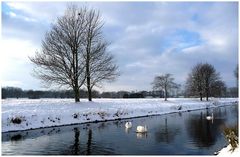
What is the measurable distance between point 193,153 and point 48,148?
764cm

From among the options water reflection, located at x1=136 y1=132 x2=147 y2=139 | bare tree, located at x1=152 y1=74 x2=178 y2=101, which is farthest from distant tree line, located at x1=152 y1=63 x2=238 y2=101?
water reflection, located at x1=136 y1=132 x2=147 y2=139

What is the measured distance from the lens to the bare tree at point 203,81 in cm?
8461

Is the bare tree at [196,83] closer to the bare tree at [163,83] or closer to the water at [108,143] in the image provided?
the bare tree at [163,83]

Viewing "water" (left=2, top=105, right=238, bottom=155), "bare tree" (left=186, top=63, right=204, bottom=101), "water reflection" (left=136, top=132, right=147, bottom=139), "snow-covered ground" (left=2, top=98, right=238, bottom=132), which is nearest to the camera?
"water" (left=2, top=105, right=238, bottom=155)

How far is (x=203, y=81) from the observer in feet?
280

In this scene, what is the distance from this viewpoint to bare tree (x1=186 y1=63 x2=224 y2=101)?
84.6m

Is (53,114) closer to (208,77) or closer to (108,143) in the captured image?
(108,143)

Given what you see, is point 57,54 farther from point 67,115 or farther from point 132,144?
point 132,144

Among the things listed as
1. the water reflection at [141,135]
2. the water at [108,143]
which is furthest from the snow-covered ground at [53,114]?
the water reflection at [141,135]

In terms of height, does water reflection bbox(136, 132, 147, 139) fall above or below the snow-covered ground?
below

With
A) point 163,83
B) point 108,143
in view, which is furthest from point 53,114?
point 163,83

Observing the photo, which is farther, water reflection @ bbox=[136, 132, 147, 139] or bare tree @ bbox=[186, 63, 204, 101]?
bare tree @ bbox=[186, 63, 204, 101]

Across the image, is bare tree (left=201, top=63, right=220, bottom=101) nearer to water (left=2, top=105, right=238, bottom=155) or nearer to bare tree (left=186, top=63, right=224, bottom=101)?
bare tree (left=186, top=63, right=224, bottom=101)

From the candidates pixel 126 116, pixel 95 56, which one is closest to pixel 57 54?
pixel 95 56
